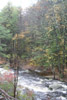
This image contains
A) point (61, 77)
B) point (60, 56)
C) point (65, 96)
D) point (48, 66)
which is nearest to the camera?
point (65, 96)

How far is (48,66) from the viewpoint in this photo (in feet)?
41.8

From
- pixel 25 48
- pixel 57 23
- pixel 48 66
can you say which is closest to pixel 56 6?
pixel 57 23

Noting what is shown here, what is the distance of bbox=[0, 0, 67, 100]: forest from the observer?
11562mm

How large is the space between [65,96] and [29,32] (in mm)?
13570

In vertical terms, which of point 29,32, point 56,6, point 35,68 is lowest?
point 35,68

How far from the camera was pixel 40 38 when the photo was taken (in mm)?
15266

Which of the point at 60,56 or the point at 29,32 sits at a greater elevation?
the point at 29,32

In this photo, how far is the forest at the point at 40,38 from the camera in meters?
11.6

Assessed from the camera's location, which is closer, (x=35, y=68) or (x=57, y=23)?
(x=57, y=23)

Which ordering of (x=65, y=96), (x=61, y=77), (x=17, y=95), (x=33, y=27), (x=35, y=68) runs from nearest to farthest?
(x=17, y=95), (x=65, y=96), (x=61, y=77), (x=35, y=68), (x=33, y=27)

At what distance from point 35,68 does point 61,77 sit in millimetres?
4928

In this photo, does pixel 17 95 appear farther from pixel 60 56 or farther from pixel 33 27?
pixel 33 27

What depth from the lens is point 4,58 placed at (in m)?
18.6

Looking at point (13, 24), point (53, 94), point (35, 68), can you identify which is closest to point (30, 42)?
point (13, 24)
